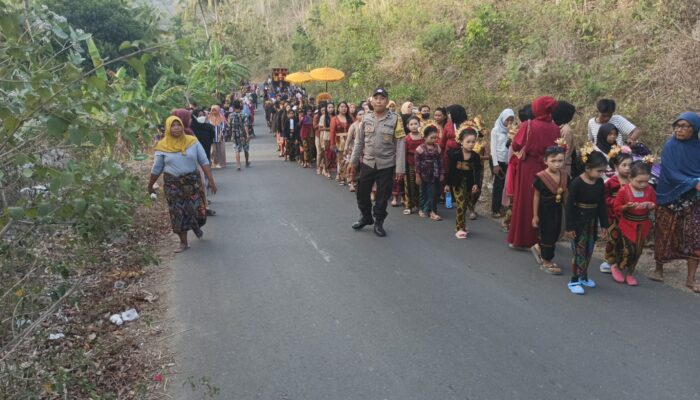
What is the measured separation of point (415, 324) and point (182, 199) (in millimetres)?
3783

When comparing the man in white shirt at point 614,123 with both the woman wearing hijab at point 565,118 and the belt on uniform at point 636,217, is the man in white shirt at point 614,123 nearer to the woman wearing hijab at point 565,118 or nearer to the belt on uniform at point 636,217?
the woman wearing hijab at point 565,118

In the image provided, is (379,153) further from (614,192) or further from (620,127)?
(620,127)

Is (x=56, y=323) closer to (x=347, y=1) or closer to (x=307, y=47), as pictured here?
(x=347, y=1)

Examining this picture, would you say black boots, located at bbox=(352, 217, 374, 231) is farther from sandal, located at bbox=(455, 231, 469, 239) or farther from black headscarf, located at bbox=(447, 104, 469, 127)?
black headscarf, located at bbox=(447, 104, 469, 127)

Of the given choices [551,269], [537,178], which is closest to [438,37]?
[537,178]

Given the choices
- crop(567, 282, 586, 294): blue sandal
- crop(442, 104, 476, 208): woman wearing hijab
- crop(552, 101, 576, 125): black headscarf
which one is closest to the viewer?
crop(567, 282, 586, 294): blue sandal

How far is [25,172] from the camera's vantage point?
2.65 m

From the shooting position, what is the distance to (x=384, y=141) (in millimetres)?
7680

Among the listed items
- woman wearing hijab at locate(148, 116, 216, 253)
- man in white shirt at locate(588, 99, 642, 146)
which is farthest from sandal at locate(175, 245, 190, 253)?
man in white shirt at locate(588, 99, 642, 146)

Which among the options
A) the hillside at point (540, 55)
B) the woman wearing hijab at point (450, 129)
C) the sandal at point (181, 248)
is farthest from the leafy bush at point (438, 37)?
the sandal at point (181, 248)

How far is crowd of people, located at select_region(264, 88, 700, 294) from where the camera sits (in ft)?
18.3

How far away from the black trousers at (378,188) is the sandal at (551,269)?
2.36 m

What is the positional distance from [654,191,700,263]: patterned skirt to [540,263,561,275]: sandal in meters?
0.98

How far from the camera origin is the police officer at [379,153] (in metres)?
7.65
